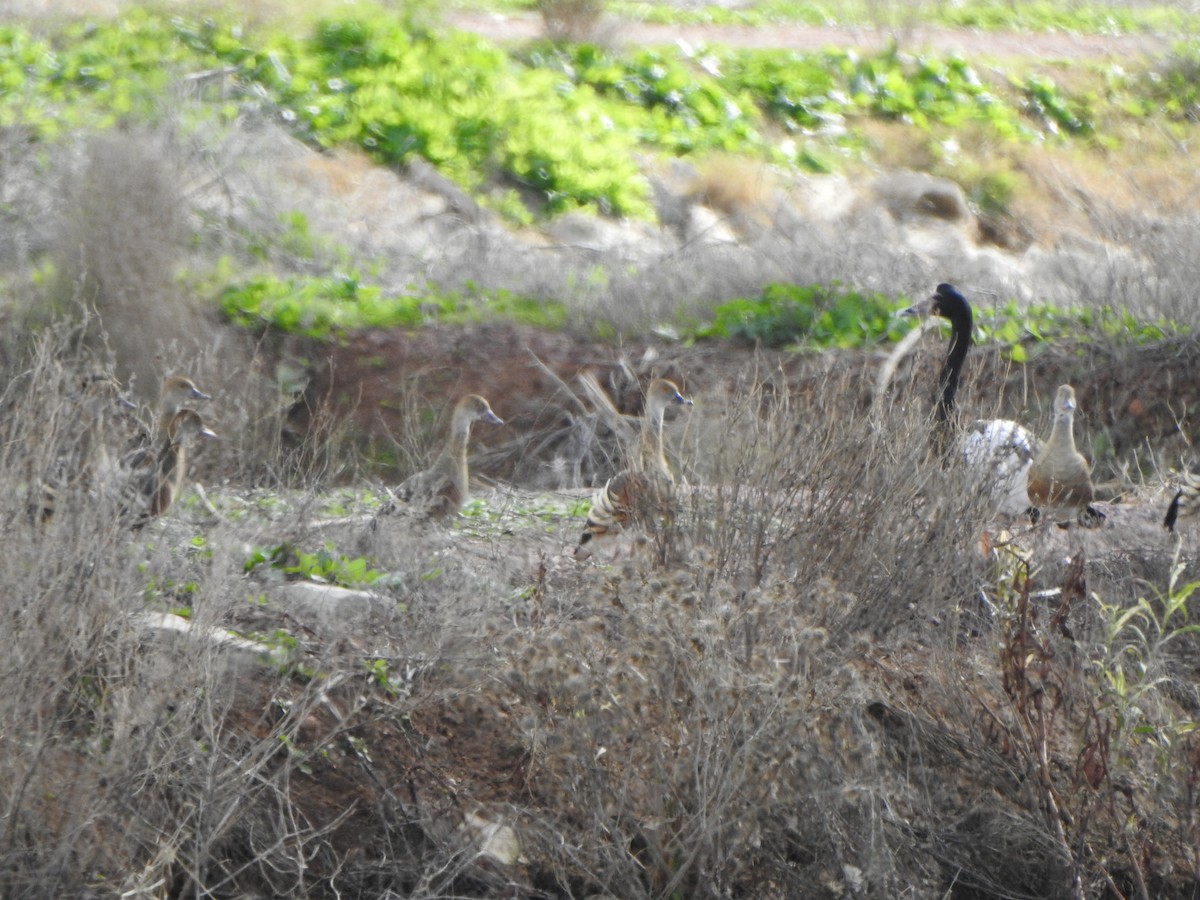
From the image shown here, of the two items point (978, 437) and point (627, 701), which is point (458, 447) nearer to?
point (978, 437)

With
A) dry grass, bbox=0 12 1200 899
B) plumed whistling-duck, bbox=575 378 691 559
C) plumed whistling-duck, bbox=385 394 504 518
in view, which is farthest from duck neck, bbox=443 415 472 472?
dry grass, bbox=0 12 1200 899

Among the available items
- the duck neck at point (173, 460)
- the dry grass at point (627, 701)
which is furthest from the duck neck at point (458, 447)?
the duck neck at point (173, 460)

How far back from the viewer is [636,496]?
217 inches

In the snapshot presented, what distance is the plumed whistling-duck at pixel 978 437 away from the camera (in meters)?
5.79

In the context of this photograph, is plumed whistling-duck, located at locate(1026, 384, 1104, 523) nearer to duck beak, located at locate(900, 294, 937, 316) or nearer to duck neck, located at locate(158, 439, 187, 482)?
duck beak, located at locate(900, 294, 937, 316)

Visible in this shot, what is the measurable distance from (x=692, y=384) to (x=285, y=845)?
5766 millimetres

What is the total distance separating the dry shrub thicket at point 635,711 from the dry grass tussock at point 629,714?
1 centimetres

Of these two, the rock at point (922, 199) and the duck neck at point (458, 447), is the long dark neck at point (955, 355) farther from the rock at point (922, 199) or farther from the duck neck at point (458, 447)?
the rock at point (922, 199)

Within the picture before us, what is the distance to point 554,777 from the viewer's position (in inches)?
178

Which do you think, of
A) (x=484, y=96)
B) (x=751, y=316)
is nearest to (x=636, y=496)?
(x=751, y=316)

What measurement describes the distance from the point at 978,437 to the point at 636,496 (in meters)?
1.47

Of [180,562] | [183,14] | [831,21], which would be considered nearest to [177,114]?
[183,14]

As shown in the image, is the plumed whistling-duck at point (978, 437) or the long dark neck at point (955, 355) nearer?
the plumed whistling-duck at point (978, 437)

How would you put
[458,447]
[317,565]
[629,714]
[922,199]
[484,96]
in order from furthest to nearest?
→ [922,199], [484,96], [458,447], [317,565], [629,714]
